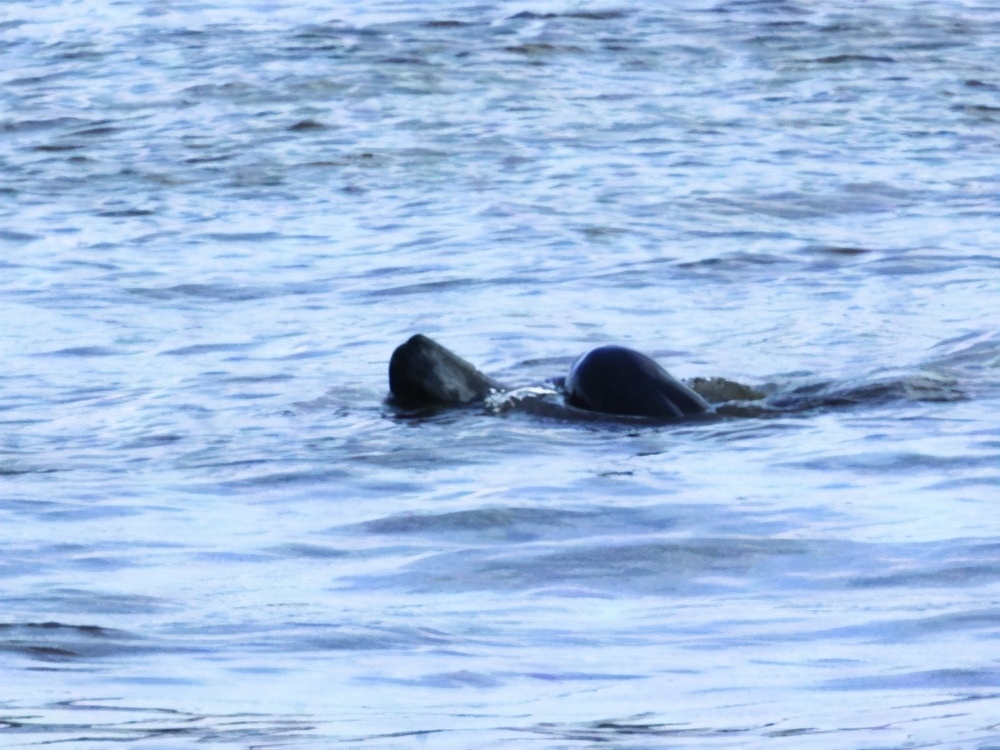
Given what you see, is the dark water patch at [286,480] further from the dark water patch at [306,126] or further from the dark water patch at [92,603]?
the dark water patch at [306,126]

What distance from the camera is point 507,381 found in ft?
28.6

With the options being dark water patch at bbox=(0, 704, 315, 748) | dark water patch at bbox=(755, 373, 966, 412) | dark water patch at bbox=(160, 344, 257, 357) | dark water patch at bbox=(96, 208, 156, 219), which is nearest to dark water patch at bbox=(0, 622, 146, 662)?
dark water patch at bbox=(0, 704, 315, 748)

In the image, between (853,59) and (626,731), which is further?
(853,59)

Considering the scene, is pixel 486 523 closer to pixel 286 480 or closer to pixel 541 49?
pixel 286 480

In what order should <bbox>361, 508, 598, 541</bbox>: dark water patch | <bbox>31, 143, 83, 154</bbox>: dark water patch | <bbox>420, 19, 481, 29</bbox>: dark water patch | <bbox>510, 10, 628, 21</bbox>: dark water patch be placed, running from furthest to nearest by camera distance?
<bbox>510, 10, 628, 21</bbox>: dark water patch → <bbox>420, 19, 481, 29</bbox>: dark water patch → <bbox>31, 143, 83, 154</bbox>: dark water patch → <bbox>361, 508, 598, 541</bbox>: dark water patch

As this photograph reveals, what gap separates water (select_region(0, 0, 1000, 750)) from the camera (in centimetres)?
415

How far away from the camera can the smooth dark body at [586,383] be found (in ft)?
25.7

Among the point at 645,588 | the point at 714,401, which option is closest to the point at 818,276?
the point at 714,401

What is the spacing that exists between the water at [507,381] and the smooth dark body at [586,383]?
195 mm

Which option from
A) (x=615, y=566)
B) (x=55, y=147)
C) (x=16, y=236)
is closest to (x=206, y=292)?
(x=16, y=236)

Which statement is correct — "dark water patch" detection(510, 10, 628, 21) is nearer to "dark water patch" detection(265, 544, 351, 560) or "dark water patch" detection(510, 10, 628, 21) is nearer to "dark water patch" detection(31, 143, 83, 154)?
"dark water patch" detection(31, 143, 83, 154)

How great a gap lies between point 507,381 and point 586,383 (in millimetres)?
820

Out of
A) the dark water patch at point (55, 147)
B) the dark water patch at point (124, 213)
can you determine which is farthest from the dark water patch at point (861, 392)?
the dark water patch at point (55, 147)

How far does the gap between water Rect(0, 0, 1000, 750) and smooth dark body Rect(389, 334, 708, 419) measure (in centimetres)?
20
